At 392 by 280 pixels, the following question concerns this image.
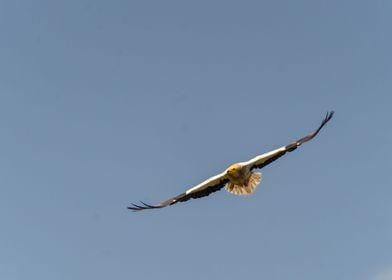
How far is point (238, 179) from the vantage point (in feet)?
93.9

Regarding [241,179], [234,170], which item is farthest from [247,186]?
[234,170]

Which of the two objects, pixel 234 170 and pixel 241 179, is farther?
pixel 241 179

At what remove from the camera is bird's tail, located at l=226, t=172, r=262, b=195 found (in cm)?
2900

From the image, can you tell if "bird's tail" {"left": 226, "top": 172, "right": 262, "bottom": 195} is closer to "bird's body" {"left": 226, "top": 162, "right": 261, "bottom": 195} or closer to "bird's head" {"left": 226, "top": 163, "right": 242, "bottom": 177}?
"bird's body" {"left": 226, "top": 162, "right": 261, "bottom": 195}

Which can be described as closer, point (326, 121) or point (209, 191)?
point (326, 121)

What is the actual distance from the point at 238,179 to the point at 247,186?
25.2 inches

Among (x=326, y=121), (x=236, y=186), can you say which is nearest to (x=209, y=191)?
(x=236, y=186)

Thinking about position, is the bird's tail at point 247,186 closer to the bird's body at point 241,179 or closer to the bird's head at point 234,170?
the bird's body at point 241,179

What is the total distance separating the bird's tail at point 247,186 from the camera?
29000 millimetres

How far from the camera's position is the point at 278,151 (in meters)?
28.6

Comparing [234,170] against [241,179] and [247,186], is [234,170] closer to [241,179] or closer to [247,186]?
[241,179]

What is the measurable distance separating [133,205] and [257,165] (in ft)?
15.5

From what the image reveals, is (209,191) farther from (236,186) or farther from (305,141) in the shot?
(305,141)

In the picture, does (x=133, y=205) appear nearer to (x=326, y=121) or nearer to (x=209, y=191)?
(x=209, y=191)
